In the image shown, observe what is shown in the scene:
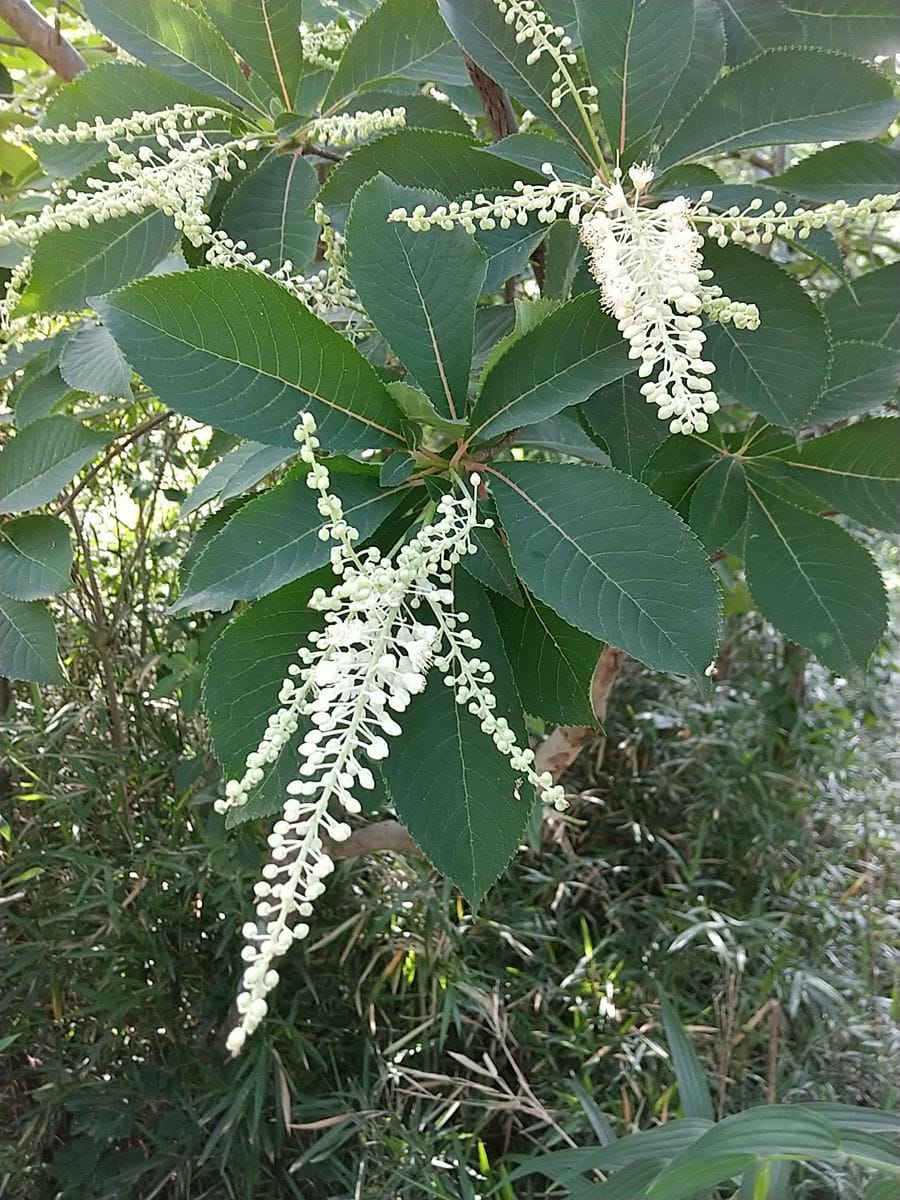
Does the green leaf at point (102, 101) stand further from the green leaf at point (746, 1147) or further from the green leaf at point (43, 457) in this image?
the green leaf at point (746, 1147)

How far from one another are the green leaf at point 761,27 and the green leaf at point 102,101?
487 mm

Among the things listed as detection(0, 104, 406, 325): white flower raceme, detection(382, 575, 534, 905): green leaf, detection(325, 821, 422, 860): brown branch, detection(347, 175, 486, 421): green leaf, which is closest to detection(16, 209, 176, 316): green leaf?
detection(0, 104, 406, 325): white flower raceme

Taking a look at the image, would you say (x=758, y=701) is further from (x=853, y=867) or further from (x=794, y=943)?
(x=794, y=943)

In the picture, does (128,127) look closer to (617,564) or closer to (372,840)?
(617,564)

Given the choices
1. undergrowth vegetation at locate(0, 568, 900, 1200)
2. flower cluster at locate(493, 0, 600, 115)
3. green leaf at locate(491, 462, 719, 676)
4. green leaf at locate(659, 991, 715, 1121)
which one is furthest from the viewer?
undergrowth vegetation at locate(0, 568, 900, 1200)

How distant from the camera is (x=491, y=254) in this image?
69cm

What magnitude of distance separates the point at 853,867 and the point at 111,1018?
168 cm

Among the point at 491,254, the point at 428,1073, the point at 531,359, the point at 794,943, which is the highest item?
the point at 491,254

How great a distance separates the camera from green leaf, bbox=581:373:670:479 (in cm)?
67

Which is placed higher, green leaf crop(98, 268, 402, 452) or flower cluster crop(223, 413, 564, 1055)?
green leaf crop(98, 268, 402, 452)

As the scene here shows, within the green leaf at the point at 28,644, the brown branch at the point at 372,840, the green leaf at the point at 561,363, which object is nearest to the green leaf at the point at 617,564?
the green leaf at the point at 561,363

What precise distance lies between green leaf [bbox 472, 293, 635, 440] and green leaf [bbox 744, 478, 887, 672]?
0.80ft

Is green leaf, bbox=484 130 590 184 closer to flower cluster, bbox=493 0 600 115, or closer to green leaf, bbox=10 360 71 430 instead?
flower cluster, bbox=493 0 600 115

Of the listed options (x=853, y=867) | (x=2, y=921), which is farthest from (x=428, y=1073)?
(x=853, y=867)
